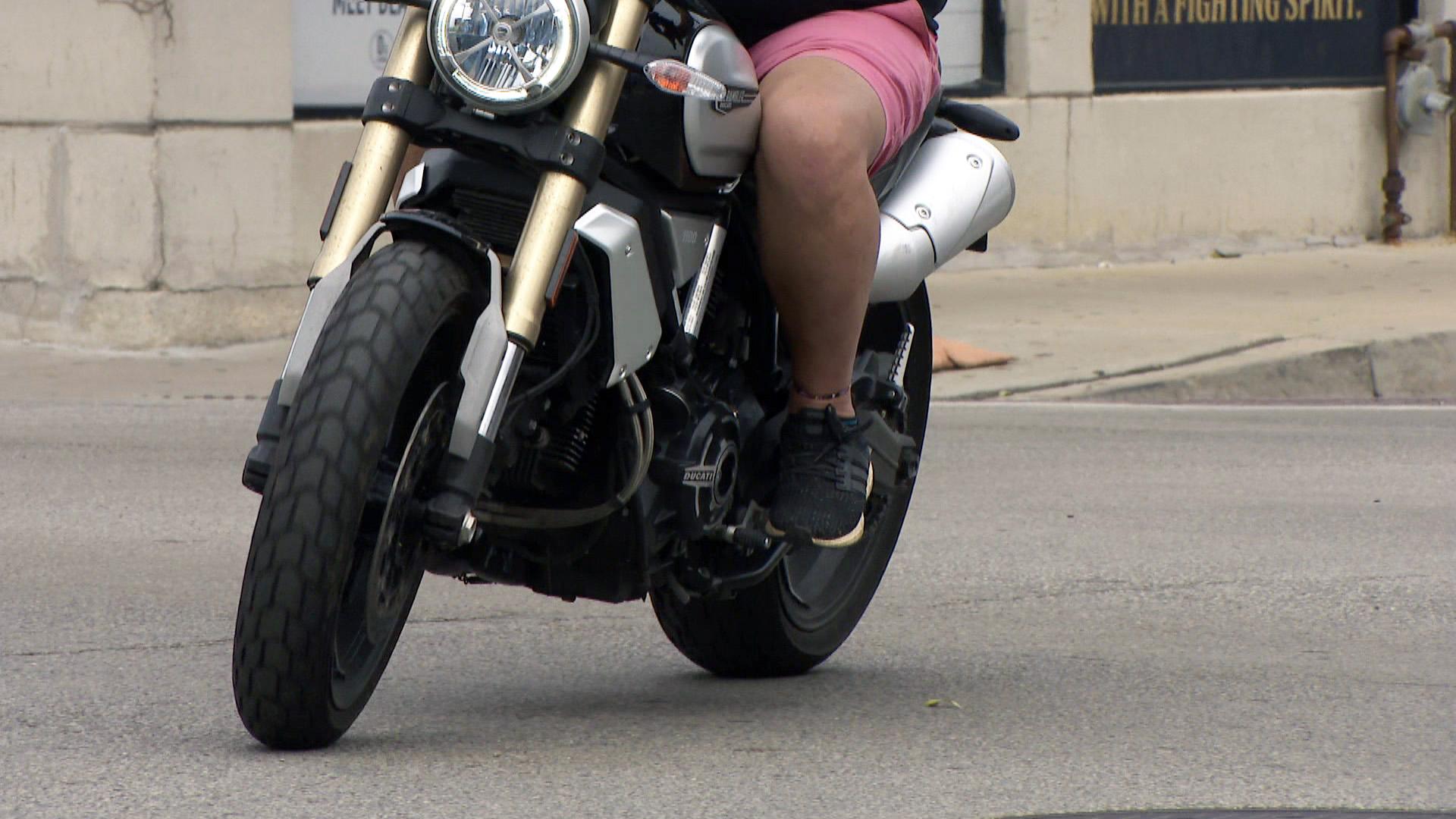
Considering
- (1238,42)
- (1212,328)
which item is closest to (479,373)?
(1212,328)

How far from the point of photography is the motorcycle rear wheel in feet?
13.7

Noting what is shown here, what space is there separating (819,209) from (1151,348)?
21.7 ft

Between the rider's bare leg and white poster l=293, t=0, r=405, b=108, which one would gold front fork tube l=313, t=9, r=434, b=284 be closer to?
the rider's bare leg

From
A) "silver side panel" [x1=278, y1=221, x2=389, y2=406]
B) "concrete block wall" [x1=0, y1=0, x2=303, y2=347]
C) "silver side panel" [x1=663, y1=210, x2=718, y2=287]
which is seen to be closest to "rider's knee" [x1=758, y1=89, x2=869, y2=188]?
"silver side panel" [x1=663, y1=210, x2=718, y2=287]

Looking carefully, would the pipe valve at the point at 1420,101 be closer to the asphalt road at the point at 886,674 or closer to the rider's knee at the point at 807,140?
the asphalt road at the point at 886,674

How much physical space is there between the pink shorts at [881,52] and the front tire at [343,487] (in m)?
0.88

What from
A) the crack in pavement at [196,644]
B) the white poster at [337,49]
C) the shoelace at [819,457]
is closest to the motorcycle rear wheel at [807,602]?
the shoelace at [819,457]

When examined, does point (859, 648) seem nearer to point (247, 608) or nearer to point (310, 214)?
point (247, 608)

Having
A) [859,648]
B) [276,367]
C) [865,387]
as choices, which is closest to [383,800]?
[865,387]

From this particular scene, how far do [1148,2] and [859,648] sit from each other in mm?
9543

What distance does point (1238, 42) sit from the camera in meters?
13.6

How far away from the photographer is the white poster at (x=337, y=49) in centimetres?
1068

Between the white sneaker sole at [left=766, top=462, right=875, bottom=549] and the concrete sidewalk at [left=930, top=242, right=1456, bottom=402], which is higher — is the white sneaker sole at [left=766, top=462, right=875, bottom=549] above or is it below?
above

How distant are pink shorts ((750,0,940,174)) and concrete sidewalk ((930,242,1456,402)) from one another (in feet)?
16.5
